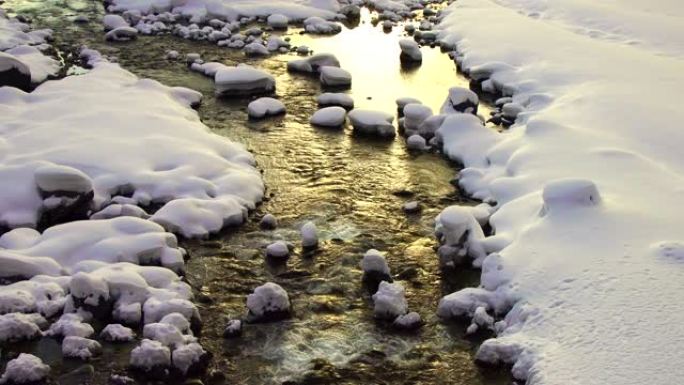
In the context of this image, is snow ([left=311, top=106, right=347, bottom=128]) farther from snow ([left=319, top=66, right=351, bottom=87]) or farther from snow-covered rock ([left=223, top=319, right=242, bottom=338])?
snow-covered rock ([left=223, top=319, right=242, bottom=338])

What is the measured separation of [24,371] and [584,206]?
376 cm

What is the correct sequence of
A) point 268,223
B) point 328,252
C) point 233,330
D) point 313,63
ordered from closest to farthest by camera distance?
point 233,330, point 328,252, point 268,223, point 313,63

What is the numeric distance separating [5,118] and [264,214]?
298 cm

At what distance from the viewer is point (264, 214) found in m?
6.05

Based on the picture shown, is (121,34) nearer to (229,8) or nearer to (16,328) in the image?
(229,8)

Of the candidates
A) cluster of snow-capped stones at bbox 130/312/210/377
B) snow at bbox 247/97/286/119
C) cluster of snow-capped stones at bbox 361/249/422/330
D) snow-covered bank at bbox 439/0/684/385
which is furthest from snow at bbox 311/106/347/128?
cluster of snow-capped stones at bbox 130/312/210/377

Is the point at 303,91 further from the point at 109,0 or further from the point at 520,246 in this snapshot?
the point at 109,0

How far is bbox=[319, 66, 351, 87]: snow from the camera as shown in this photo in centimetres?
907

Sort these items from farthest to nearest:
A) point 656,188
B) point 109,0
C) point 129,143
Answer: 1. point 109,0
2. point 129,143
3. point 656,188

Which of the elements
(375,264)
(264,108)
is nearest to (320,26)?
(264,108)

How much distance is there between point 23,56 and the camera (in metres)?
9.27

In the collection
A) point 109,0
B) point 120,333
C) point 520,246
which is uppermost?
point 520,246

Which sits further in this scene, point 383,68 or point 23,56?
point 383,68

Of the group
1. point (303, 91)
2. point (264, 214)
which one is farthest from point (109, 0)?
point (264, 214)
